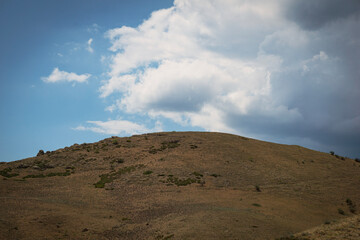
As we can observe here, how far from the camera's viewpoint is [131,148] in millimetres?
52469

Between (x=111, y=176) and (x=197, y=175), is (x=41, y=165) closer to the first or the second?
(x=111, y=176)

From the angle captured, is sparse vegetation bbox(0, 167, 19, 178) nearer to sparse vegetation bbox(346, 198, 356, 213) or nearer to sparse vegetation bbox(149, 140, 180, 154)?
sparse vegetation bbox(149, 140, 180, 154)

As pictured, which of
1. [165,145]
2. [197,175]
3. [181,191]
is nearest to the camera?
[181,191]

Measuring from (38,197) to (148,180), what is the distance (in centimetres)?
1450

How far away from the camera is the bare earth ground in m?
20.7

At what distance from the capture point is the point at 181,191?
3247 centimetres

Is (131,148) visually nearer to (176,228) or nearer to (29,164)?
(29,164)

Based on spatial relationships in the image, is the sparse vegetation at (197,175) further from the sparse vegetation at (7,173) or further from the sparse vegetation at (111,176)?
the sparse vegetation at (7,173)

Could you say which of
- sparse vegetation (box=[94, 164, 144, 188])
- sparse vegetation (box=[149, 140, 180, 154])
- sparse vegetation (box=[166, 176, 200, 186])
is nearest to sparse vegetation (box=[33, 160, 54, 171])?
sparse vegetation (box=[94, 164, 144, 188])

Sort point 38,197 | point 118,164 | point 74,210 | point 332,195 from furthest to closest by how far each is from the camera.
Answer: point 118,164
point 332,195
point 38,197
point 74,210

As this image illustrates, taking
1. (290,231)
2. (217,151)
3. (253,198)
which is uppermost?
(217,151)

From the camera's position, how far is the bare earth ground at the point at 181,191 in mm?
20688

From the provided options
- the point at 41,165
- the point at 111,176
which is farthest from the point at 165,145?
the point at 41,165

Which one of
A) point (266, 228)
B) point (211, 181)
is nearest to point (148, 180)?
point (211, 181)
